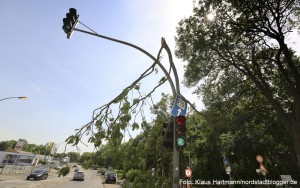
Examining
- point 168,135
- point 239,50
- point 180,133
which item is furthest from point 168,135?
point 239,50

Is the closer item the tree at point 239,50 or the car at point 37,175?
the tree at point 239,50

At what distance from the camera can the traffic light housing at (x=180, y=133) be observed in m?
5.31

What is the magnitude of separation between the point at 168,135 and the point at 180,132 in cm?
34

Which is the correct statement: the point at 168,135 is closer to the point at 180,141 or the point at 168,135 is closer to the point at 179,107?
the point at 180,141

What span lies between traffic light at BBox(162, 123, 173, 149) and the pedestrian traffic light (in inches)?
5.9

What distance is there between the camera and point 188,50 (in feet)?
50.9

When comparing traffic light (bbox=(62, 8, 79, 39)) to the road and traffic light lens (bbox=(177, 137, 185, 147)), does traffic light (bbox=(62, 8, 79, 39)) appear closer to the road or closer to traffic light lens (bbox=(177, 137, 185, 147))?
traffic light lens (bbox=(177, 137, 185, 147))

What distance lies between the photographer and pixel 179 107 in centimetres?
527

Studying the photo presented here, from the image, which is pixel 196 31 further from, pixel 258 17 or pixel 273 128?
pixel 273 128

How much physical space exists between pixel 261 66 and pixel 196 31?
6.10 metres

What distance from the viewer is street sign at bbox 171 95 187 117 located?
16.8 feet

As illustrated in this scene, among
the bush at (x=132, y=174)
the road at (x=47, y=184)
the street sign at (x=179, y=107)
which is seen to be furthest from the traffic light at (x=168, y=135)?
the road at (x=47, y=184)

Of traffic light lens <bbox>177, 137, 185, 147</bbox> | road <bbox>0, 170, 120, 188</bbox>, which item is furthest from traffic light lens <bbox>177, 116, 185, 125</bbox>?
road <bbox>0, 170, 120, 188</bbox>

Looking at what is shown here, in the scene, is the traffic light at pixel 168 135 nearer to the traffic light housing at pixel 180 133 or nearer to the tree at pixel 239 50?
the traffic light housing at pixel 180 133
